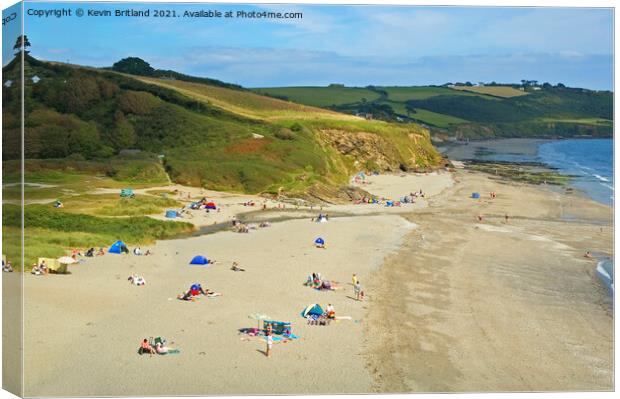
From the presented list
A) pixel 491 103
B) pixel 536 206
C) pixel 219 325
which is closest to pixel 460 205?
pixel 536 206

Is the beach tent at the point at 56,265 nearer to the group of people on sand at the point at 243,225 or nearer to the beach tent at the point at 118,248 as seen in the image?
the beach tent at the point at 118,248

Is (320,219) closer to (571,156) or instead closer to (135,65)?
(135,65)

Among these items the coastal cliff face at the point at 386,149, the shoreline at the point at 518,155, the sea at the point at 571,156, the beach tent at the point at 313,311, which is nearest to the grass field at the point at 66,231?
the beach tent at the point at 313,311

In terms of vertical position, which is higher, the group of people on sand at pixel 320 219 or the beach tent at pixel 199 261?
the group of people on sand at pixel 320 219

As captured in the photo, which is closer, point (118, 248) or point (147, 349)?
point (147, 349)

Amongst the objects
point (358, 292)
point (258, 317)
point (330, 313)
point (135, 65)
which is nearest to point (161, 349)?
point (258, 317)

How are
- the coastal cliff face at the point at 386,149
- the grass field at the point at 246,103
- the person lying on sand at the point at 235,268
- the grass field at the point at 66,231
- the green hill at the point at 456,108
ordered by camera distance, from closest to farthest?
the grass field at the point at 66,231 < the person lying on sand at the point at 235,268 < the grass field at the point at 246,103 < the coastal cliff face at the point at 386,149 < the green hill at the point at 456,108
